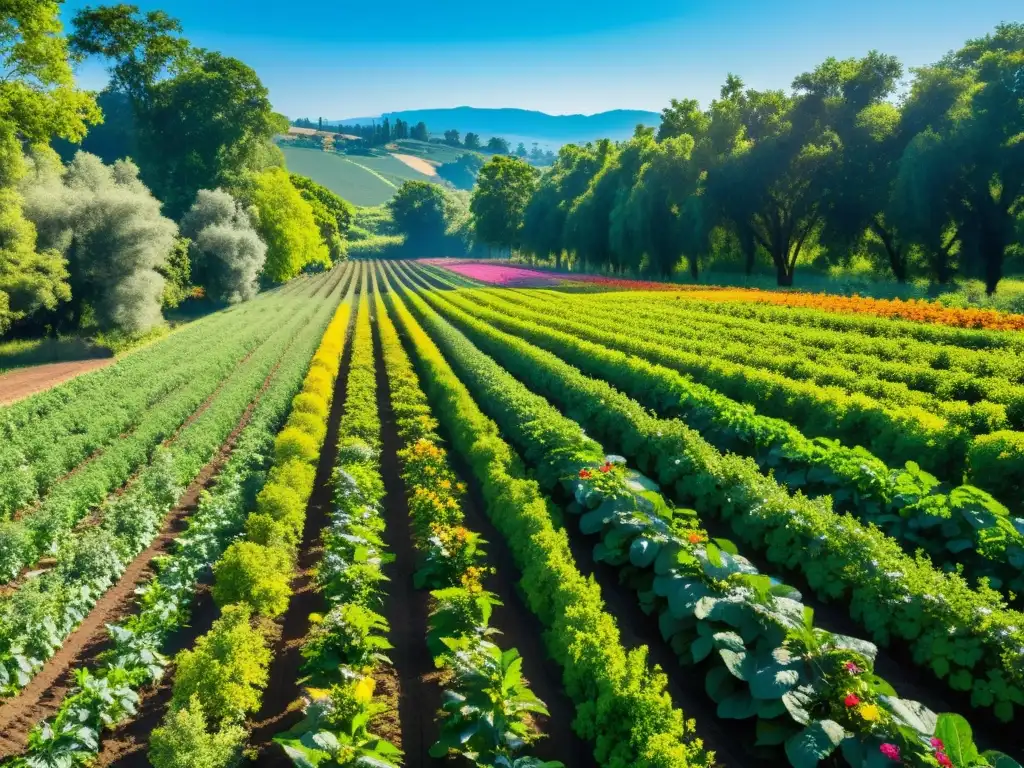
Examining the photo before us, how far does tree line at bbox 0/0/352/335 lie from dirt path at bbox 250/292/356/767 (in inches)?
824

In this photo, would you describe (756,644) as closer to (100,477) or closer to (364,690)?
(364,690)

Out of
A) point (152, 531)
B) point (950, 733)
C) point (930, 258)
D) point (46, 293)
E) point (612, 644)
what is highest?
point (930, 258)

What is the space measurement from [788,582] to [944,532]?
2.16m

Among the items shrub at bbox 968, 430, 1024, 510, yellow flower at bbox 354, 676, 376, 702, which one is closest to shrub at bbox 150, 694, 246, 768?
yellow flower at bbox 354, 676, 376, 702

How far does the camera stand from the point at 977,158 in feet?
101

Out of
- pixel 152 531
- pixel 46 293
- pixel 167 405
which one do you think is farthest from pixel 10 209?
pixel 152 531

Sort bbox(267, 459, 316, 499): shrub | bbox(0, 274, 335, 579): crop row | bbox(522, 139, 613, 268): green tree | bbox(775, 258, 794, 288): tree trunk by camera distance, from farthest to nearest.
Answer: bbox(522, 139, 613, 268): green tree < bbox(775, 258, 794, 288): tree trunk < bbox(267, 459, 316, 499): shrub < bbox(0, 274, 335, 579): crop row

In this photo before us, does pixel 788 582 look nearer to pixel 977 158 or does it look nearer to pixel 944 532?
pixel 944 532

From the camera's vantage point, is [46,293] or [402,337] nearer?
[46,293]

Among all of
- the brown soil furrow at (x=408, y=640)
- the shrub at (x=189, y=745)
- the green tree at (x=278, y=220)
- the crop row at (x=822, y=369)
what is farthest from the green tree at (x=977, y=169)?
the green tree at (x=278, y=220)

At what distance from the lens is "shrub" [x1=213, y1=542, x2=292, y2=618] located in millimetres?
8398

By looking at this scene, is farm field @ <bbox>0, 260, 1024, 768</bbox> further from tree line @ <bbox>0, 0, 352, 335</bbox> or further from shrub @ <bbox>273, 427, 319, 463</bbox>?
tree line @ <bbox>0, 0, 352, 335</bbox>

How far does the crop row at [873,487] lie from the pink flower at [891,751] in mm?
3129

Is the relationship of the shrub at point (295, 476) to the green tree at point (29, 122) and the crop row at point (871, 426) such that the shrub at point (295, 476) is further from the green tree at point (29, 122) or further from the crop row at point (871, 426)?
the green tree at point (29, 122)
